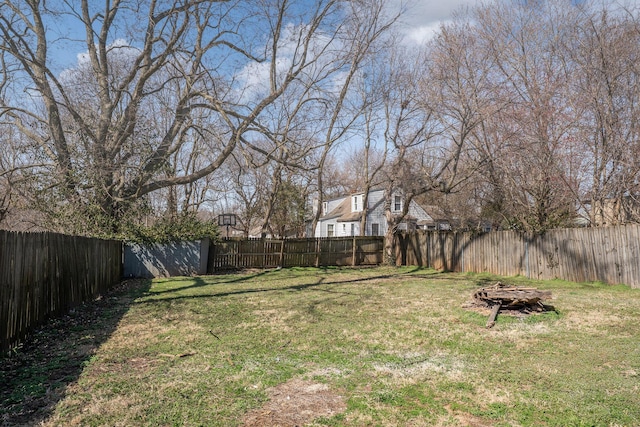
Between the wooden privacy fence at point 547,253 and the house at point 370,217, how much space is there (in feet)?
44.3

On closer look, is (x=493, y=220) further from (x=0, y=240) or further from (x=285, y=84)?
(x=0, y=240)

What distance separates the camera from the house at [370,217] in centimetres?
3253

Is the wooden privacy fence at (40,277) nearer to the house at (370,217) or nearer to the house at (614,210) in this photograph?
the house at (614,210)

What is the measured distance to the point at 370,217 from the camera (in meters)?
33.1

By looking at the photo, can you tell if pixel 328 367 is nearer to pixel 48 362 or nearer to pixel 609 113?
pixel 48 362

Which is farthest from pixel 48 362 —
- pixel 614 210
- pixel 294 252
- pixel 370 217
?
pixel 370 217

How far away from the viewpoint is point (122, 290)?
11.6m

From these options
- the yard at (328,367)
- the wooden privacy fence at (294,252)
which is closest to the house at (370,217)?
the wooden privacy fence at (294,252)

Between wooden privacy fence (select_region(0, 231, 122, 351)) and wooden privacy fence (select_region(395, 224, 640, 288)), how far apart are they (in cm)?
1244

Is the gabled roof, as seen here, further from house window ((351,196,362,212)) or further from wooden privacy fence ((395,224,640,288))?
wooden privacy fence ((395,224,640,288))

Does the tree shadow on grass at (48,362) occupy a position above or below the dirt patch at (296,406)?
above

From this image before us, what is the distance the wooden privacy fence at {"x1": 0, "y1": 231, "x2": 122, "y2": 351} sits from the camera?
16.5 ft

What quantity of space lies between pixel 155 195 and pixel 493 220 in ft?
55.8

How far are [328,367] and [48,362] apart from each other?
3.11 metres
